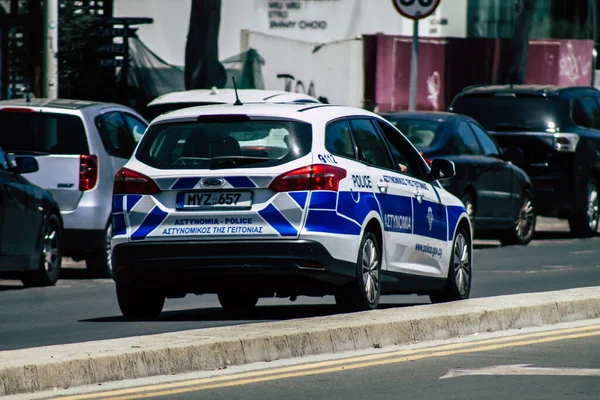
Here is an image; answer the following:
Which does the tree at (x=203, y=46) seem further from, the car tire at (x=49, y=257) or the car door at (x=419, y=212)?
the car door at (x=419, y=212)

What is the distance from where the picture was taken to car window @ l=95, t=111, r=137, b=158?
53.2 feet

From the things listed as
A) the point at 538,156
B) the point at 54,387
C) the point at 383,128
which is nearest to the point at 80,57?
the point at 538,156

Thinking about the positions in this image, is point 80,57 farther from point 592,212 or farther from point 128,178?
point 128,178

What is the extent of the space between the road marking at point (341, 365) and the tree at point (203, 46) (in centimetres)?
1830

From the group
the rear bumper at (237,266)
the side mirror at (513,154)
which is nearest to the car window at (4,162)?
the rear bumper at (237,266)

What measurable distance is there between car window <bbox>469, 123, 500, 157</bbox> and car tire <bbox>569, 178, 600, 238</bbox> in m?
2.30

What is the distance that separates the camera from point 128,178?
36.4 ft

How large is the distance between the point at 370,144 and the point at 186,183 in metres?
1.66

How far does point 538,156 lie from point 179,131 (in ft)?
36.3

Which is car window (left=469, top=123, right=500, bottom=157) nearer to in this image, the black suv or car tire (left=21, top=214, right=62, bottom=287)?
the black suv

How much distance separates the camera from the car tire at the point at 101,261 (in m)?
16.2

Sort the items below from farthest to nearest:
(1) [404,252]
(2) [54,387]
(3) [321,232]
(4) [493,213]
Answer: (4) [493,213], (1) [404,252], (3) [321,232], (2) [54,387]

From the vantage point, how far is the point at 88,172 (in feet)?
52.1

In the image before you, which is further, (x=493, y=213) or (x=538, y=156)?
(x=538, y=156)
